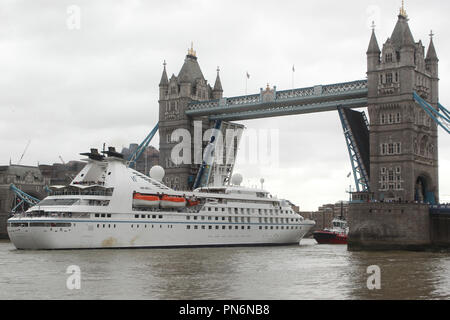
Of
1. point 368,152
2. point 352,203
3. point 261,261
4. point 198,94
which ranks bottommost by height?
point 261,261

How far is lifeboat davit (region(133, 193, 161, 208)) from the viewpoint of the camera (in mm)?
65062

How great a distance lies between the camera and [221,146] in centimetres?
9212

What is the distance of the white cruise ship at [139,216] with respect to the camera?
5919 cm

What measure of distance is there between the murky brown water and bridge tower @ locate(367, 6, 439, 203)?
758 inches

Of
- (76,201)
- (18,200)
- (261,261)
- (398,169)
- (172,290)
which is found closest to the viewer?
(172,290)

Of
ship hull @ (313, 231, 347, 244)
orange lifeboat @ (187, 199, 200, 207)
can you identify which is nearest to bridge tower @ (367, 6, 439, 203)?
orange lifeboat @ (187, 199, 200, 207)

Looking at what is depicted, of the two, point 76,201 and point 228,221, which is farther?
point 228,221

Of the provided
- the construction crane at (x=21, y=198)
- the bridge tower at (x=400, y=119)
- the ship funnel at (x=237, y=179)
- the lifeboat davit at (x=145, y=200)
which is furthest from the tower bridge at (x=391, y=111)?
the construction crane at (x=21, y=198)

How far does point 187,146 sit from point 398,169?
34698 mm

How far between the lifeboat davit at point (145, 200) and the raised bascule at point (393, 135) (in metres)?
21.8

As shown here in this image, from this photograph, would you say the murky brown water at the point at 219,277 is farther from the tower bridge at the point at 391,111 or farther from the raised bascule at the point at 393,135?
the tower bridge at the point at 391,111
